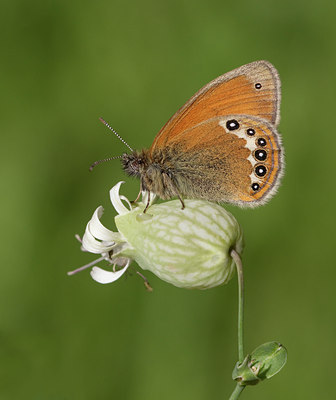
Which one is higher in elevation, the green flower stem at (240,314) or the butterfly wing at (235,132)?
the butterfly wing at (235,132)

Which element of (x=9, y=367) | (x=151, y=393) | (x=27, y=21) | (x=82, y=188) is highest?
(x=27, y=21)

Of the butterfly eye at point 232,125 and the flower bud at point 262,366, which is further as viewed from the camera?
the butterfly eye at point 232,125

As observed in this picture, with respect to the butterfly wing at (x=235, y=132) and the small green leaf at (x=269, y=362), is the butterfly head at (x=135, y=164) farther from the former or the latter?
the small green leaf at (x=269, y=362)

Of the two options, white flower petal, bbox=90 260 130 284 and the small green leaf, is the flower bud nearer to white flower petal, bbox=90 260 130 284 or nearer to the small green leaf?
the small green leaf

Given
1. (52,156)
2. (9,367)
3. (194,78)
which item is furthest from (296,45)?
(9,367)

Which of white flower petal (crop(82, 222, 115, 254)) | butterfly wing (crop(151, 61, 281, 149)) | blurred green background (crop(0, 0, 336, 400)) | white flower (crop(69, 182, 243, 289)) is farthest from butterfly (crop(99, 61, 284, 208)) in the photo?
blurred green background (crop(0, 0, 336, 400))

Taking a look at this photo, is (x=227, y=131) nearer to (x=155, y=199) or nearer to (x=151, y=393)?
(x=155, y=199)

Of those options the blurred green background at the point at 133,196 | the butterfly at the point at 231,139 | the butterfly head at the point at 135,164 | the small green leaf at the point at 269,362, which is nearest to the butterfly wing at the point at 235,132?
the butterfly at the point at 231,139
